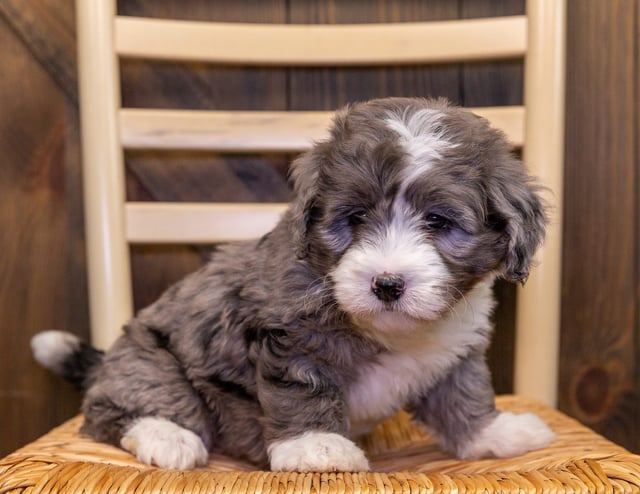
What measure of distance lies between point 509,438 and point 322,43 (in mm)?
1050

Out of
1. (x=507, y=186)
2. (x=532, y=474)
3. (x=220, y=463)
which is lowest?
(x=220, y=463)

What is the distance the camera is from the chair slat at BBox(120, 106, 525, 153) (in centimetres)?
183

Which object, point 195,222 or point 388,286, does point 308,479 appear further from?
point 195,222

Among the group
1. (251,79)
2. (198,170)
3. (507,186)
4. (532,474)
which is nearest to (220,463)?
(532,474)

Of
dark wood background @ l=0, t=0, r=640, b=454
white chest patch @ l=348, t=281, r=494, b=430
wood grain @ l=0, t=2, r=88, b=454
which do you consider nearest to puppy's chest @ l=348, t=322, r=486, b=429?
white chest patch @ l=348, t=281, r=494, b=430

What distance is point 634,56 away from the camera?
2.04 metres

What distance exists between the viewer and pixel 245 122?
6.15 feet

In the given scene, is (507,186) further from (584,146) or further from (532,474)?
(584,146)

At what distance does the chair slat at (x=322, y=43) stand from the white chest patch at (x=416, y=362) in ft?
2.30

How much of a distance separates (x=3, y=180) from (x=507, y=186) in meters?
1.46

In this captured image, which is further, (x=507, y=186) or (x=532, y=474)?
(x=507, y=186)

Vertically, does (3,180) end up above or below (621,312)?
above

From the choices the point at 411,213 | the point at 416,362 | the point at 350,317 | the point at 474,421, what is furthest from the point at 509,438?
the point at 411,213

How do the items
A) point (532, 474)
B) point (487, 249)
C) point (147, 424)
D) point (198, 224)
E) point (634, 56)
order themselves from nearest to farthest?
point (532, 474) → point (487, 249) → point (147, 424) → point (198, 224) → point (634, 56)
